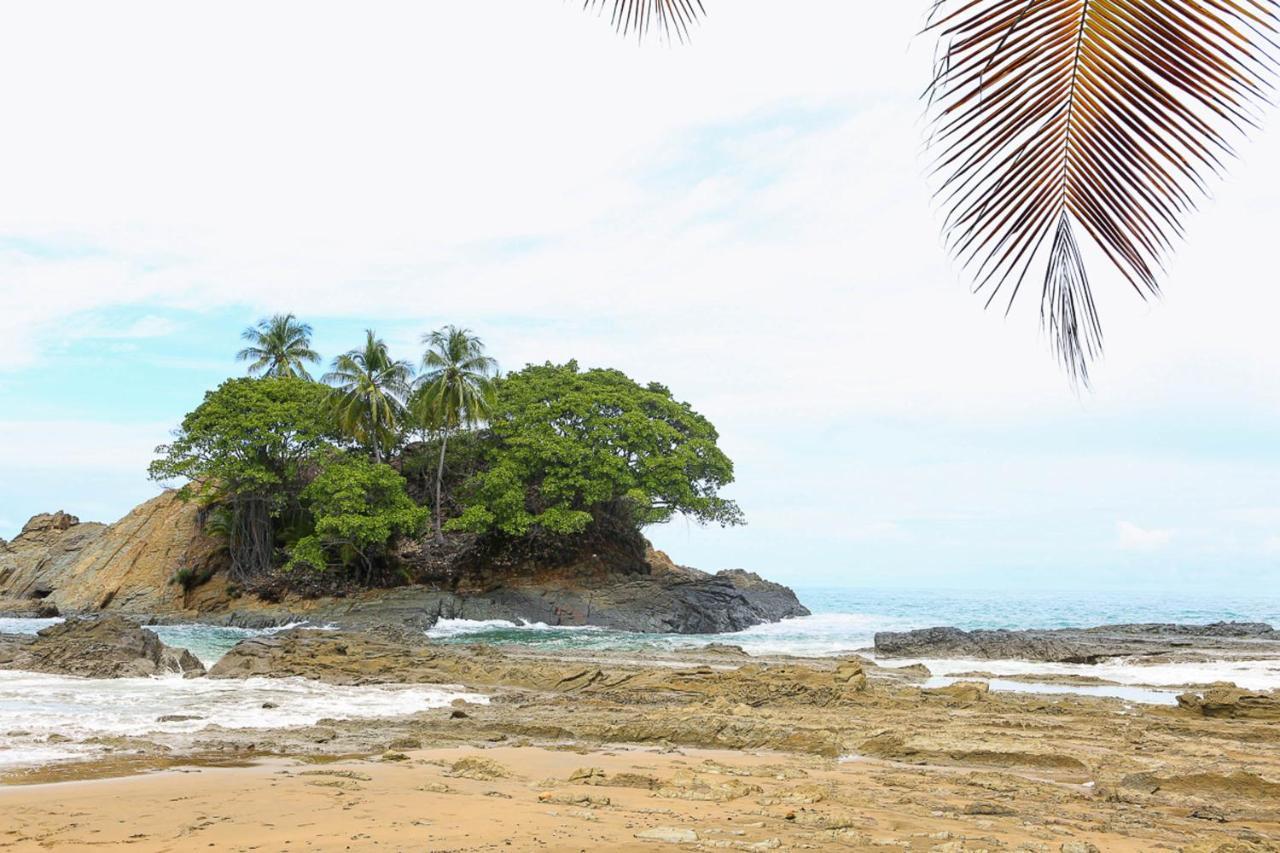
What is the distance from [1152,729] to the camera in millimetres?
9289

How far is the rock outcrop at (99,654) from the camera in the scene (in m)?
13.1

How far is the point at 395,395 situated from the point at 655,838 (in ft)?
103

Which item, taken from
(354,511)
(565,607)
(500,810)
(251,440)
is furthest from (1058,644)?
(251,440)

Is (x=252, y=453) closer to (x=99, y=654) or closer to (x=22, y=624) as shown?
(x=22, y=624)

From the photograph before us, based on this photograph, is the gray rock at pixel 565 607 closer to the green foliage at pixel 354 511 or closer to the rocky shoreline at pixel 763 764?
the green foliage at pixel 354 511

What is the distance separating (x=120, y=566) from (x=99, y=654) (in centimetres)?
2498

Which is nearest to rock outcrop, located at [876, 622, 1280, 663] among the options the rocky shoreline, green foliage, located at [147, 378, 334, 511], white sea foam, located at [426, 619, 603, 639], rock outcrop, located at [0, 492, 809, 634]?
the rocky shoreline

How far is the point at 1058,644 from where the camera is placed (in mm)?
18328

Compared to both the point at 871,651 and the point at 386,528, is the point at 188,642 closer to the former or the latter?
the point at 386,528

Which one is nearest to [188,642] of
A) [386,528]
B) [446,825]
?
[386,528]

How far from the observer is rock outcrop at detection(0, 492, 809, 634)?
2884cm

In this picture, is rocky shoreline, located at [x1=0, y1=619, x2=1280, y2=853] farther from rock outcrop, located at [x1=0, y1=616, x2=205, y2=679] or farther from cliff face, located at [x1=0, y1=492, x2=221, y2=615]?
cliff face, located at [x1=0, y1=492, x2=221, y2=615]

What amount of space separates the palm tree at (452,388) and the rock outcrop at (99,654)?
18.2 metres

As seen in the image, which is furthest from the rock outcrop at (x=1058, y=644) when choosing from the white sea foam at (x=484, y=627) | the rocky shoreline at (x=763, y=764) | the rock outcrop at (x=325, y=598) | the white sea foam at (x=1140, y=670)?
the white sea foam at (x=484, y=627)
